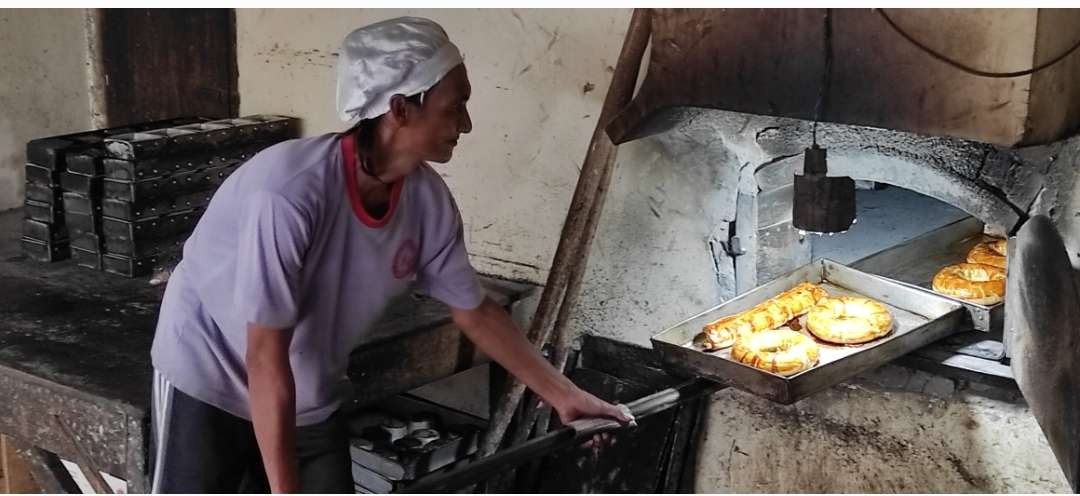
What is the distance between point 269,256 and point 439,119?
413mm

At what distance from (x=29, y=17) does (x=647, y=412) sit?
3.61 m

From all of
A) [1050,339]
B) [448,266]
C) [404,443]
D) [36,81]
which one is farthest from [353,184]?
[36,81]

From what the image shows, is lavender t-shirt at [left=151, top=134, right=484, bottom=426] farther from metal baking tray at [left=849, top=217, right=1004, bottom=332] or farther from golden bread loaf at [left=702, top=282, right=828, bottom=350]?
metal baking tray at [left=849, top=217, right=1004, bottom=332]

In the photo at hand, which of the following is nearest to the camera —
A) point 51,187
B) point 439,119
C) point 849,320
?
point 439,119

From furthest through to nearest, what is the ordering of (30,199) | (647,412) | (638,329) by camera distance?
(30,199) → (638,329) → (647,412)

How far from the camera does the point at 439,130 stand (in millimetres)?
2129

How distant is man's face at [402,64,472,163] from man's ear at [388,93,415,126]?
1 centimetres

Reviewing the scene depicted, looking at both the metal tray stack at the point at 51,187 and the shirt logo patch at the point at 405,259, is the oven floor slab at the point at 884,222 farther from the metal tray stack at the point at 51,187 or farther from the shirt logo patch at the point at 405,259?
the metal tray stack at the point at 51,187

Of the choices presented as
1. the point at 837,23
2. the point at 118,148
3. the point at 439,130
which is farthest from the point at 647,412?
the point at 118,148

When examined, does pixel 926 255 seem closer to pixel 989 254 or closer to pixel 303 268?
pixel 989 254

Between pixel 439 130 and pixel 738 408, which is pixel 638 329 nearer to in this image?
pixel 738 408

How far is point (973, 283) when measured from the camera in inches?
122

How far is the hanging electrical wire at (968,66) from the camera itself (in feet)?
7.69

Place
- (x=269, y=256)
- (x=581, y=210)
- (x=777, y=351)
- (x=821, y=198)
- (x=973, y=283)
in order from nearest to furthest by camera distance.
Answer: (x=269, y=256)
(x=821, y=198)
(x=777, y=351)
(x=973, y=283)
(x=581, y=210)
